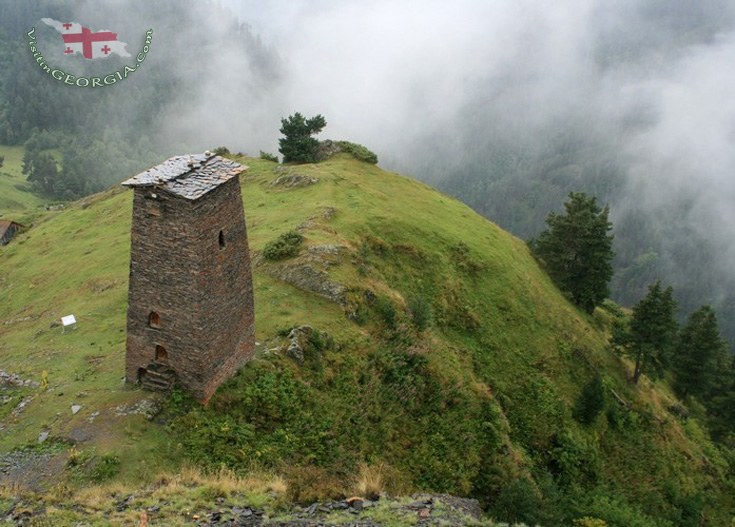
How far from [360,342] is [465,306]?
12.4 metres

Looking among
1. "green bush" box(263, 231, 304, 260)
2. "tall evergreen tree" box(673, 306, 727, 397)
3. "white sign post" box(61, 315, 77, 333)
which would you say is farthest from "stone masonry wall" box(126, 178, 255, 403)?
"tall evergreen tree" box(673, 306, 727, 397)

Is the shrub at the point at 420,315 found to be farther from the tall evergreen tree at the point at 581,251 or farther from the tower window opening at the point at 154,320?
the tall evergreen tree at the point at 581,251

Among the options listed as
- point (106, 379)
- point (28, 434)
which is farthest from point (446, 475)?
point (28, 434)

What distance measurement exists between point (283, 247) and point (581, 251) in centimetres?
3296

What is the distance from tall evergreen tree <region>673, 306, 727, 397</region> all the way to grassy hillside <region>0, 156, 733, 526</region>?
9.71ft

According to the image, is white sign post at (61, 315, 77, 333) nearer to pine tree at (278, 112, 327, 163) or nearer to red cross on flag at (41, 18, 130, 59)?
pine tree at (278, 112, 327, 163)

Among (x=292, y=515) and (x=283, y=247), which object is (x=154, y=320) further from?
(x=283, y=247)

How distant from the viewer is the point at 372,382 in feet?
78.0

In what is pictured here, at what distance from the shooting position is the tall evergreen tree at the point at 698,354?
48.1 meters

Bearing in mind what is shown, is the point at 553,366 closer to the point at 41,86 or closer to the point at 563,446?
the point at 563,446

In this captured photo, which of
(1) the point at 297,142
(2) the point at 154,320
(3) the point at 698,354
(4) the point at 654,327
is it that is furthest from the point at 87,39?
(3) the point at 698,354

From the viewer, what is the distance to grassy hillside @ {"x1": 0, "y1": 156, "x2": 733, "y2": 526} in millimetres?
18297

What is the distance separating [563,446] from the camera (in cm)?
2992

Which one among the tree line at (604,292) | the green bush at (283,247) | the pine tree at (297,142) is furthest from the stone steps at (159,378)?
the pine tree at (297,142)
